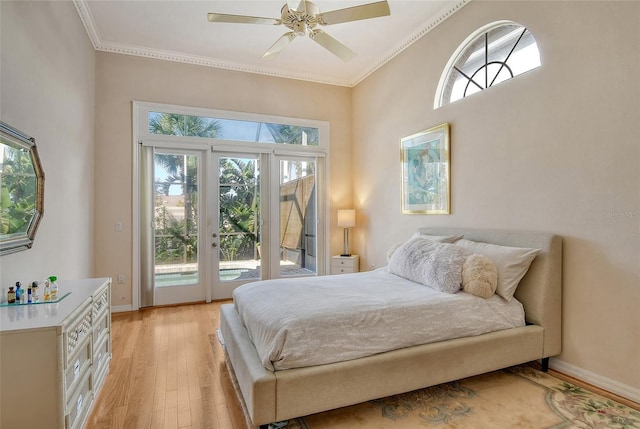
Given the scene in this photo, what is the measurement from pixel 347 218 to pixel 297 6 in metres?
2.95

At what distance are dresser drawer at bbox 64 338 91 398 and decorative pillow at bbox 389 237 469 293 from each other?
91.2 inches

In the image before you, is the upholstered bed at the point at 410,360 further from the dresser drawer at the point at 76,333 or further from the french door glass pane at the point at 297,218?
the french door glass pane at the point at 297,218

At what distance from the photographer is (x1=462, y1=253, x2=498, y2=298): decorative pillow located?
2383 millimetres

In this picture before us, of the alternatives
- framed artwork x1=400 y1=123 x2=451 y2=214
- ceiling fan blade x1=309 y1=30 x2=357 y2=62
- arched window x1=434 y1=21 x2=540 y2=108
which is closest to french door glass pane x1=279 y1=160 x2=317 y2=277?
framed artwork x1=400 y1=123 x2=451 y2=214

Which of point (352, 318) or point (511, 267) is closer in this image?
point (352, 318)

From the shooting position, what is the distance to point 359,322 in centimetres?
199

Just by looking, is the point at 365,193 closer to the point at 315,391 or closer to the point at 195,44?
the point at 195,44

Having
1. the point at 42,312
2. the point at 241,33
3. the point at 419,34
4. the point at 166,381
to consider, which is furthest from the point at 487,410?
the point at 241,33

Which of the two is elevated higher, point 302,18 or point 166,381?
point 302,18

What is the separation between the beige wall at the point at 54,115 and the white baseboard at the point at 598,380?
3.67 m

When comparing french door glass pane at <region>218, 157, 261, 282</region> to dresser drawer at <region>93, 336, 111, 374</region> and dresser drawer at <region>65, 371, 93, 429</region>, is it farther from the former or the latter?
dresser drawer at <region>65, 371, 93, 429</region>

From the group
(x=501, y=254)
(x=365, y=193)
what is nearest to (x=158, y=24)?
(x=365, y=193)

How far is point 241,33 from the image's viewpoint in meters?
3.77

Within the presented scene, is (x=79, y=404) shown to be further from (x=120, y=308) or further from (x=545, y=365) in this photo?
(x=545, y=365)
